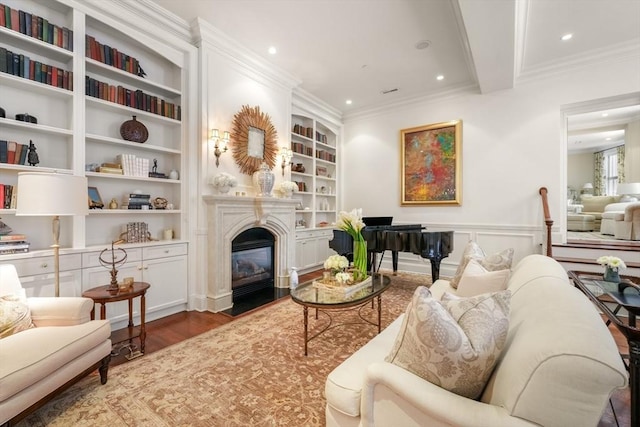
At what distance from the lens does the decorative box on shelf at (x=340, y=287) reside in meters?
2.41

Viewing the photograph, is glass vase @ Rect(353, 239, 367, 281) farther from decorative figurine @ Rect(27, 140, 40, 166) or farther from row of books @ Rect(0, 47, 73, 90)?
row of books @ Rect(0, 47, 73, 90)

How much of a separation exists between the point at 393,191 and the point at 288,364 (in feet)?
13.6

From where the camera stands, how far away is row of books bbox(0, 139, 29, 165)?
2.28 metres

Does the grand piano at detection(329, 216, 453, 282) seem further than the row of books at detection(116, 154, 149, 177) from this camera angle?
Yes

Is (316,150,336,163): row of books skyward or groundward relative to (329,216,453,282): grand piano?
skyward

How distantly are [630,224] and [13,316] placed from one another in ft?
25.2

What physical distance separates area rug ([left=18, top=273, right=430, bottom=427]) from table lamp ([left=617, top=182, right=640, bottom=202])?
6607 millimetres

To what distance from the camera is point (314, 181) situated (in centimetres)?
555

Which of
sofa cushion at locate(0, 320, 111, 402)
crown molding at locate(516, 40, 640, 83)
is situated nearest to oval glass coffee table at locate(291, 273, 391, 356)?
sofa cushion at locate(0, 320, 111, 402)

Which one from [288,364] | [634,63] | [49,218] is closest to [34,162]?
[49,218]

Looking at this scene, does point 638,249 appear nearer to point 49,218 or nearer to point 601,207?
point 601,207

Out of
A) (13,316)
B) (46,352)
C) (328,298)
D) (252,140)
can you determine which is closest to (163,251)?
(13,316)

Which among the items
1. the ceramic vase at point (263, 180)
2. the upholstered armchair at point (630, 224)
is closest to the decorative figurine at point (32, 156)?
the ceramic vase at point (263, 180)

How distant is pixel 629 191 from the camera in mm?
5664
